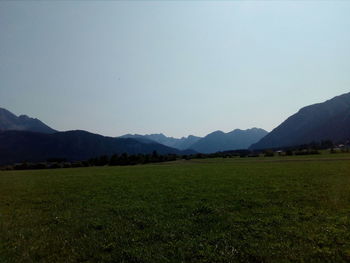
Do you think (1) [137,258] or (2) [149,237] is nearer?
(1) [137,258]

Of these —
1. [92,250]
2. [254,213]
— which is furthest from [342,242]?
[92,250]

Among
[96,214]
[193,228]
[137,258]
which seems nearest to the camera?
[137,258]

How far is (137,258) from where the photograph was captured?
1162 cm

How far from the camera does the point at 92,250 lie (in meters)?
12.7

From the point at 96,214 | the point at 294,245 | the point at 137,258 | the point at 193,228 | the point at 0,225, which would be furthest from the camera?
the point at 96,214

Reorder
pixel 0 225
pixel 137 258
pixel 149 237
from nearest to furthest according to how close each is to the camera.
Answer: pixel 137 258
pixel 149 237
pixel 0 225

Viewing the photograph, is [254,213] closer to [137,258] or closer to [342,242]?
[342,242]

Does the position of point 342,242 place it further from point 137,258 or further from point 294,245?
point 137,258

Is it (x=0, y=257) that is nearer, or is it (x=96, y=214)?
(x=0, y=257)

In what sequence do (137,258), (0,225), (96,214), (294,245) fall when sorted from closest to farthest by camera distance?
(137,258)
(294,245)
(0,225)
(96,214)

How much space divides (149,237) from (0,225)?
1061 centimetres

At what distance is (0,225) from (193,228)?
1267 cm

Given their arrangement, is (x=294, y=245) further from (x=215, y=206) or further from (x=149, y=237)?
(x=215, y=206)

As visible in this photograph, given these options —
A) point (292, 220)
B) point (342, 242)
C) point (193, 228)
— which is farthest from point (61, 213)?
point (342, 242)
